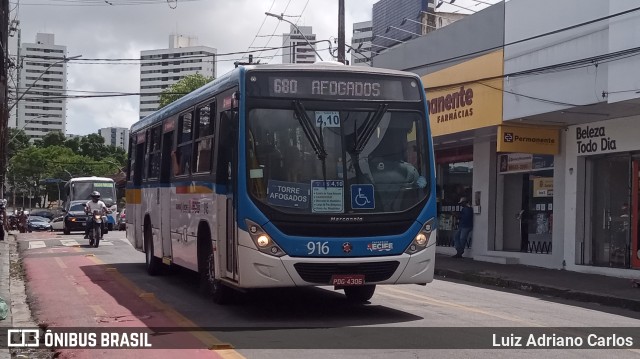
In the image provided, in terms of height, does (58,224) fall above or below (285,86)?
below

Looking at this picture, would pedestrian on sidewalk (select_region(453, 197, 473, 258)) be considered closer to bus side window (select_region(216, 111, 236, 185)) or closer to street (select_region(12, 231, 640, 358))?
street (select_region(12, 231, 640, 358))

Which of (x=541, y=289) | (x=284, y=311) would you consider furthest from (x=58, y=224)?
(x=284, y=311)

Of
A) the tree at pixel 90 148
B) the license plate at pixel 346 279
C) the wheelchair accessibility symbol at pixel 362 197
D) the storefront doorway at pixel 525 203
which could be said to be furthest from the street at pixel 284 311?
the tree at pixel 90 148

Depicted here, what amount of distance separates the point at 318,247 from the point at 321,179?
2.68 feet

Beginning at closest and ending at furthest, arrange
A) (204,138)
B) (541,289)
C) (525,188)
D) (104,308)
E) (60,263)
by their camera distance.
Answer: (104,308), (204,138), (541,289), (60,263), (525,188)

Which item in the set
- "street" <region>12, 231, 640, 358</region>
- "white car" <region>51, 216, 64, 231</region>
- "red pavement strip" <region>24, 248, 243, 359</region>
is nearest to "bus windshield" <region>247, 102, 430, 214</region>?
"street" <region>12, 231, 640, 358</region>

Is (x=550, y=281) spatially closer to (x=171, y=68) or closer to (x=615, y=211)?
(x=615, y=211)

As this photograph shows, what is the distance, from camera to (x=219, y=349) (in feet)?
26.2

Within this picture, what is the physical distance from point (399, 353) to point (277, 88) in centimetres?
375

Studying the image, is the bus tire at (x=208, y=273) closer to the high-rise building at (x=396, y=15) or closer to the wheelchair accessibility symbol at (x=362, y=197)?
the wheelchair accessibility symbol at (x=362, y=197)

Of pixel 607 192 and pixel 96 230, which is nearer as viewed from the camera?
pixel 607 192

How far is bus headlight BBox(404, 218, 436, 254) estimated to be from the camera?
9758 millimetres

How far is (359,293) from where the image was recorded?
11.5 m

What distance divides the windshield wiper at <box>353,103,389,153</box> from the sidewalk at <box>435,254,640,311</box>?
615 centimetres
